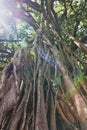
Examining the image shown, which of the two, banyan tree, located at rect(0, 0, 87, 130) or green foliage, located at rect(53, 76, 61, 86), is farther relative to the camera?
green foliage, located at rect(53, 76, 61, 86)

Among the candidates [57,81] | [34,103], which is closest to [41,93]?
[34,103]

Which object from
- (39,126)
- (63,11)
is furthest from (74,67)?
(63,11)

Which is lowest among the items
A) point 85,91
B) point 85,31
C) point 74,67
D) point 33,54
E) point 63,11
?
point 85,91

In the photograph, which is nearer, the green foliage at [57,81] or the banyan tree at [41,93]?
the banyan tree at [41,93]

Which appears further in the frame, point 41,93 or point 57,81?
point 57,81

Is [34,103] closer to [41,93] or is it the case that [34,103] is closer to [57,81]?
[41,93]

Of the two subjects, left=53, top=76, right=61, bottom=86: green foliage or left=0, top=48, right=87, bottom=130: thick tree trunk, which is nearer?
left=0, top=48, right=87, bottom=130: thick tree trunk

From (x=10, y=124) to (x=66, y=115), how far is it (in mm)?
523

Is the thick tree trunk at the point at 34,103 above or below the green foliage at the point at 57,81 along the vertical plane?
below

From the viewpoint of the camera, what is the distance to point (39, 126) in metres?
1.51

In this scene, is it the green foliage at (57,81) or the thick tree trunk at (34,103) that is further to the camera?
the green foliage at (57,81)

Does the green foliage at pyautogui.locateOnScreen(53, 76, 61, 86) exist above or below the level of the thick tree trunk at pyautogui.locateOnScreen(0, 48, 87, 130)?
above

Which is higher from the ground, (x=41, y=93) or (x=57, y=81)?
(x=57, y=81)

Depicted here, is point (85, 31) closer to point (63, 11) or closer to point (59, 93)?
point (63, 11)
